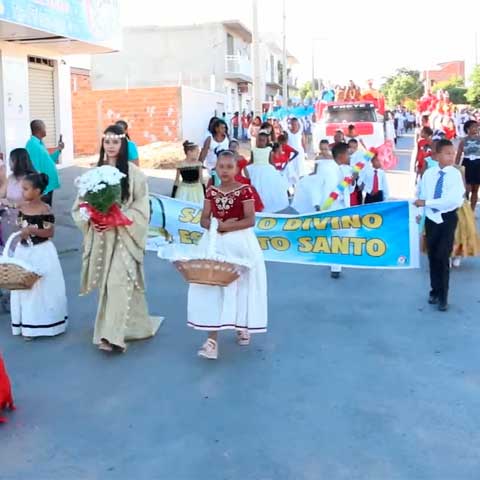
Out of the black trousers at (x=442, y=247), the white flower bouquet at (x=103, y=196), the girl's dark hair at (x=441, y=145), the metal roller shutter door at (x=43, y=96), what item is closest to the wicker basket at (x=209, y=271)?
the white flower bouquet at (x=103, y=196)

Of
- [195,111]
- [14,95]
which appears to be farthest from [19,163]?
[195,111]

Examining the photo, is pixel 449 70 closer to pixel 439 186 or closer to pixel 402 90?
pixel 402 90

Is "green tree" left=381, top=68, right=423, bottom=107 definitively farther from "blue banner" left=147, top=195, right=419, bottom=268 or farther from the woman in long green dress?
the woman in long green dress

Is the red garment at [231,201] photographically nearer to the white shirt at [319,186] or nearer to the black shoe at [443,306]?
the black shoe at [443,306]

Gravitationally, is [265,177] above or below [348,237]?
above

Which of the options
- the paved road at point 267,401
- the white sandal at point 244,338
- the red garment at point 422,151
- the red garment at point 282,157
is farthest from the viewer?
the red garment at point 282,157

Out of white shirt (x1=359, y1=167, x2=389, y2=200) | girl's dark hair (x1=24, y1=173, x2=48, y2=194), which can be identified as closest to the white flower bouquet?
girl's dark hair (x1=24, y1=173, x2=48, y2=194)

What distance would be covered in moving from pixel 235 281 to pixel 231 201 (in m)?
0.62

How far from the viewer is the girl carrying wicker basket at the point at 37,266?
627 centimetres

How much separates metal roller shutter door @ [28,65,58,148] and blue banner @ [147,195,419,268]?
11354 mm

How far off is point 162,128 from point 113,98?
254cm

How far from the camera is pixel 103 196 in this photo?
555 cm

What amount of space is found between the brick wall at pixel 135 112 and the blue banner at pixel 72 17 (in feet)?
48.4

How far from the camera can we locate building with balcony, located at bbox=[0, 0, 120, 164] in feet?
44.4
